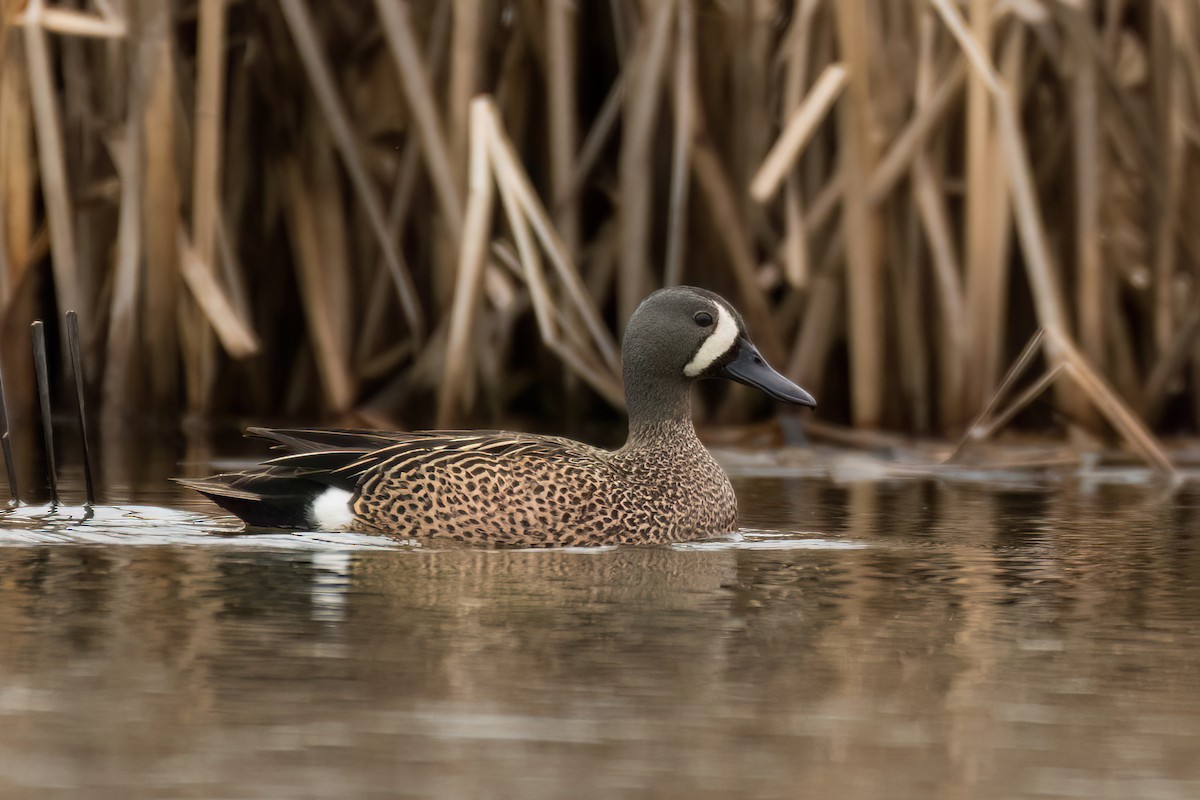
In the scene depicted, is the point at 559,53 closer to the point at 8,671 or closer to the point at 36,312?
the point at 36,312

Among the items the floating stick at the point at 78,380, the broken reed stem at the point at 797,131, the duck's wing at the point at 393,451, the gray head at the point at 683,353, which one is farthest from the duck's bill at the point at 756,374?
the floating stick at the point at 78,380

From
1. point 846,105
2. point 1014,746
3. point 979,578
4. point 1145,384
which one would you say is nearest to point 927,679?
point 1014,746

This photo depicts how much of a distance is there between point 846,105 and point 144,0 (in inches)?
105

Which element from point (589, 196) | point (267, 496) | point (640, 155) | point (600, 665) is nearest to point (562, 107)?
point (640, 155)

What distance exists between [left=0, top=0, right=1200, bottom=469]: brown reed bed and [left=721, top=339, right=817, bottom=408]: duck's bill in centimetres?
107

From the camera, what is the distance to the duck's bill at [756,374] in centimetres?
615

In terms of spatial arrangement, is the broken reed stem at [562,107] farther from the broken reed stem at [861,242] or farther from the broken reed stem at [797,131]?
the broken reed stem at [861,242]

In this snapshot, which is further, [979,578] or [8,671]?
[979,578]

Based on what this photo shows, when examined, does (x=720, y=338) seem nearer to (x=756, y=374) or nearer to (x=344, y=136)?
(x=756, y=374)

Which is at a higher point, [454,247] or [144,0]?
[144,0]

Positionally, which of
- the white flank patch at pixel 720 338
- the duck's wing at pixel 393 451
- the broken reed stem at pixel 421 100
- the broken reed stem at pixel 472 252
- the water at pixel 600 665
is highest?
the broken reed stem at pixel 421 100

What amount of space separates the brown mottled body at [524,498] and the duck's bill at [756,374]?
0.40 metres

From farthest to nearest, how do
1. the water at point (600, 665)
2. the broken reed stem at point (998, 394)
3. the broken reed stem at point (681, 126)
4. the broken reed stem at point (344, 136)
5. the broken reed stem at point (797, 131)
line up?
1. the broken reed stem at point (344, 136)
2. the broken reed stem at point (681, 126)
3. the broken reed stem at point (797, 131)
4. the broken reed stem at point (998, 394)
5. the water at point (600, 665)

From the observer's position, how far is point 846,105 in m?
7.64
